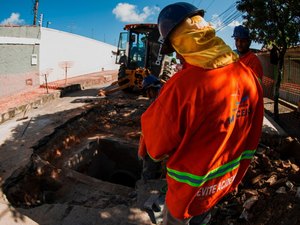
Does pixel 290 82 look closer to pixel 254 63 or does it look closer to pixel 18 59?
pixel 254 63

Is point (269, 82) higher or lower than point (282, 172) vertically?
higher

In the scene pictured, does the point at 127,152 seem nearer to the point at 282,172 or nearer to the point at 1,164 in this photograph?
the point at 1,164

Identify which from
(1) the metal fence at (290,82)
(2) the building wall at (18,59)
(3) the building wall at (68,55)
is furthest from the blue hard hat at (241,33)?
(3) the building wall at (68,55)

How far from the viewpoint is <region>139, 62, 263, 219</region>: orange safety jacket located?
4.95 ft

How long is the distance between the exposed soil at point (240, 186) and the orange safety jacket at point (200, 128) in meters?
1.55

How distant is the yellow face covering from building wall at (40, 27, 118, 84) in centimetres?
1428

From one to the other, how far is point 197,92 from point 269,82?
36.4ft

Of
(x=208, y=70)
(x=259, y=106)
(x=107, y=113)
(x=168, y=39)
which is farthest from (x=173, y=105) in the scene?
(x=107, y=113)

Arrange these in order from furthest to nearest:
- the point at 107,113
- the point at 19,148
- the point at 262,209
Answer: the point at 107,113 → the point at 19,148 → the point at 262,209

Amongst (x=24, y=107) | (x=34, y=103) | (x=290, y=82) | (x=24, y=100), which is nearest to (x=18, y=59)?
(x=24, y=100)

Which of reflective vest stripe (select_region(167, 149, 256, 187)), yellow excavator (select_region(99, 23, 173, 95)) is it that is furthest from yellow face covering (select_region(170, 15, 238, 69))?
yellow excavator (select_region(99, 23, 173, 95))

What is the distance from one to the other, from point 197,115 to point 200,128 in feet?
0.28

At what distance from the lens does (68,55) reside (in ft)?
62.3

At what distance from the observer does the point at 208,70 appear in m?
1.52
